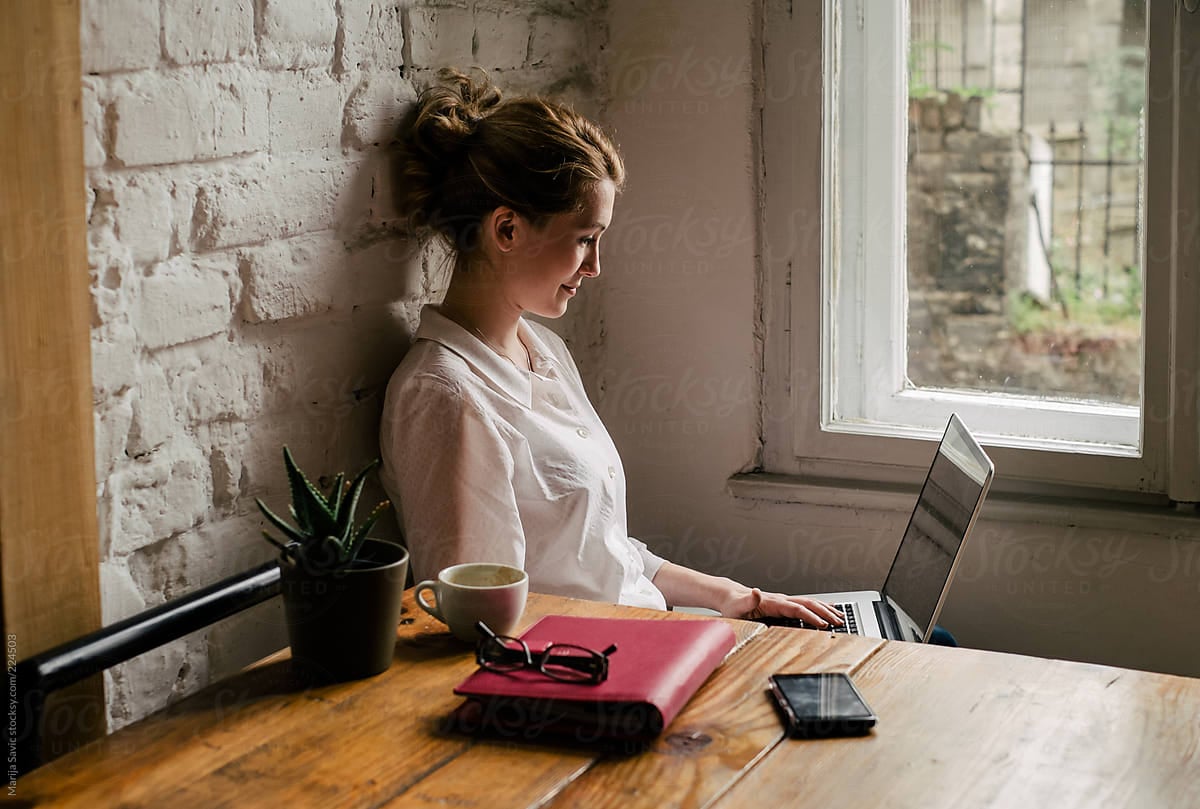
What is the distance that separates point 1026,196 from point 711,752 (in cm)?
160

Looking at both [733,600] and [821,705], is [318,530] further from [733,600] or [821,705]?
[733,600]

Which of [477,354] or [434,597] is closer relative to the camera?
[434,597]

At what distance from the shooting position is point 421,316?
6.34 feet

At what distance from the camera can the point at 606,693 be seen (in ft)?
3.83

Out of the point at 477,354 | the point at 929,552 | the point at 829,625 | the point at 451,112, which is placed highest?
the point at 451,112

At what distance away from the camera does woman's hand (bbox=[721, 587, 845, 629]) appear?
2023 mm

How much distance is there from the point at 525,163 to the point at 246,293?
49 cm

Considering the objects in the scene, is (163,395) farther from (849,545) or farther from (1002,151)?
(1002,151)

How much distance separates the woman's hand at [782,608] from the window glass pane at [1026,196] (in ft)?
2.10

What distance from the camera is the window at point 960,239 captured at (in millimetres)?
2244

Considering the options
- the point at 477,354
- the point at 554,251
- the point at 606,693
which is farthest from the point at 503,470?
the point at 606,693

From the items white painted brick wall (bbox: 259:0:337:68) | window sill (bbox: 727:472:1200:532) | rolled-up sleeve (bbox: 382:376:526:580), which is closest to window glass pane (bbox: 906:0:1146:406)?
window sill (bbox: 727:472:1200:532)

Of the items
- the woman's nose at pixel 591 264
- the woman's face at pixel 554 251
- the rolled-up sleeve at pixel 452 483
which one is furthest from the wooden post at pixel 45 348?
the woman's nose at pixel 591 264

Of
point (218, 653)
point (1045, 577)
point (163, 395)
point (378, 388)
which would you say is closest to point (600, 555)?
point (378, 388)
